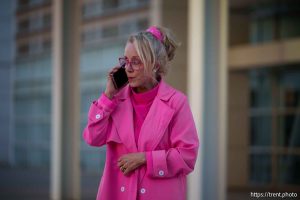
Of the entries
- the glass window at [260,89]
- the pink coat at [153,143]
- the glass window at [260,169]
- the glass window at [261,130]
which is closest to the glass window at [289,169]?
the glass window at [260,169]

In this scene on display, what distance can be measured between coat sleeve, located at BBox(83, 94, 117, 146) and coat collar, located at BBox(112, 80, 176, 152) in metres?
0.06

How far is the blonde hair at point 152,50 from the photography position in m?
2.73

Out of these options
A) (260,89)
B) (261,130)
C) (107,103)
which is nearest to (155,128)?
(107,103)

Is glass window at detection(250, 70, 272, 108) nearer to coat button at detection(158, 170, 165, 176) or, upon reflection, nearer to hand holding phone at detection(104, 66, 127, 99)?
hand holding phone at detection(104, 66, 127, 99)

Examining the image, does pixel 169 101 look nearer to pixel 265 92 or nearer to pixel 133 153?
pixel 133 153

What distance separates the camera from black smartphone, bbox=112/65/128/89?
9.36 ft

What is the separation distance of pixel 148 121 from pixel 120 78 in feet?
0.83

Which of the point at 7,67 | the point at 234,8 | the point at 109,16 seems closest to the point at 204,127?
the point at 234,8

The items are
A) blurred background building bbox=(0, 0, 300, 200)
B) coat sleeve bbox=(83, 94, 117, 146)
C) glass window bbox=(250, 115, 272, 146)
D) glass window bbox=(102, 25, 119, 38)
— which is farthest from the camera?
glass window bbox=(102, 25, 119, 38)

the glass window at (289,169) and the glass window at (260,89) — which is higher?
the glass window at (260,89)

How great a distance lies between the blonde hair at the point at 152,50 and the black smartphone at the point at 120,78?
15 centimetres

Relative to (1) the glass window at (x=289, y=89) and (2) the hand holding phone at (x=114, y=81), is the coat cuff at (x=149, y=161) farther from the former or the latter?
(1) the glass window at (x=289, y=89)

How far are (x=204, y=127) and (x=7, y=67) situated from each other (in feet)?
41.8

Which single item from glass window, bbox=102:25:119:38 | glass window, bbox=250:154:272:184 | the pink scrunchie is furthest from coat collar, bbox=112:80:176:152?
glass window, bbox=102:25:119:38
